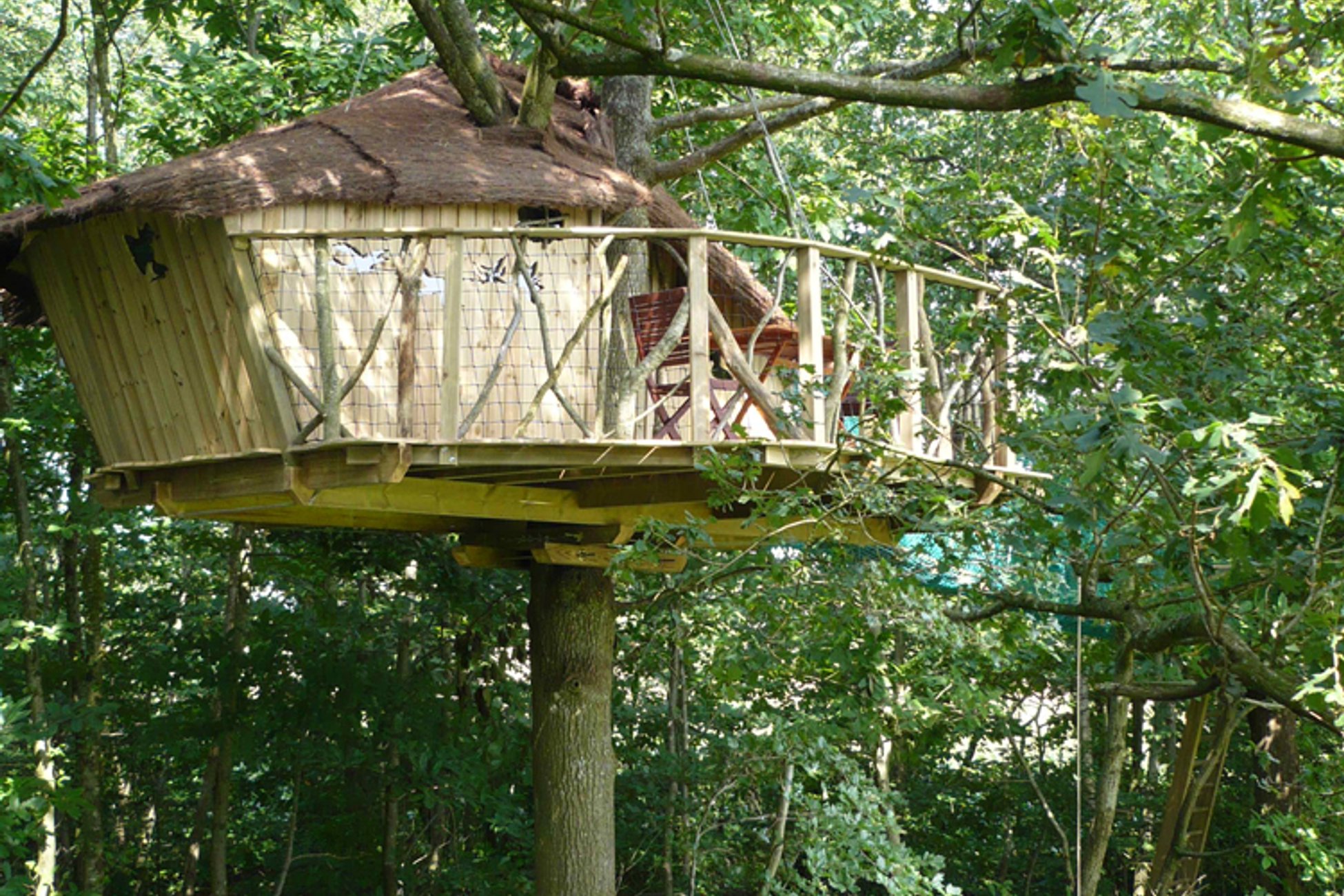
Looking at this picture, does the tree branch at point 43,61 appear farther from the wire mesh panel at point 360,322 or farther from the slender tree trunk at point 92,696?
the slender tree trunk at point 92,696

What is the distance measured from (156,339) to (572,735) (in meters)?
3.14

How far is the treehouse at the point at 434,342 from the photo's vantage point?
18.3 feet

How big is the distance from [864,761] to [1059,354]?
914cm

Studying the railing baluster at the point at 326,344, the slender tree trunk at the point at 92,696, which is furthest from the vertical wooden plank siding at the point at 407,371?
the slender tree trunk at the point at 92,696

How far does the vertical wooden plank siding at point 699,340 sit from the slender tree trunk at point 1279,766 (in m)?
5.90

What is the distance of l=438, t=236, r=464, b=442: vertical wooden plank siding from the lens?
5.49 metres

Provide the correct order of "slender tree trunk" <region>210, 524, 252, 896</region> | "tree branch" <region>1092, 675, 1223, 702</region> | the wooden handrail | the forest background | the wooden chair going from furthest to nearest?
"slender tree trunk" <region>210, 524, 252, 896</region>, the wooden chair, the wooden handrail, "tree branch" <region>1092, 675, 1223, 702</region>, the forest background

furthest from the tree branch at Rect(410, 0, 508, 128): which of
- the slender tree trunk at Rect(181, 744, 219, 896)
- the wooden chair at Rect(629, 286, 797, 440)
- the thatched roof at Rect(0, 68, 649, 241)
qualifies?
the slender tree trunk at Rect(181, 744, 219, 896)

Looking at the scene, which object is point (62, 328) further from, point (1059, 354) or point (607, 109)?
point (1059, 354)

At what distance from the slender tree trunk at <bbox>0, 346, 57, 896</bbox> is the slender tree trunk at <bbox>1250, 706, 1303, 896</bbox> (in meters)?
8.03

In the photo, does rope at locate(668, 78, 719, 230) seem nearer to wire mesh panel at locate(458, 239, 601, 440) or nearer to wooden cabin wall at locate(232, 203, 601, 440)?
wire mesh panel at locate(458, 239, 601, 440)

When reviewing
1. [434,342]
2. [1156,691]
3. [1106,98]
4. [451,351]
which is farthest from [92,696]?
[1106,98]

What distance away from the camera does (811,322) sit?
5820 millimetres

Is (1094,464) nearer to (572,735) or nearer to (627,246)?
(627,246)
